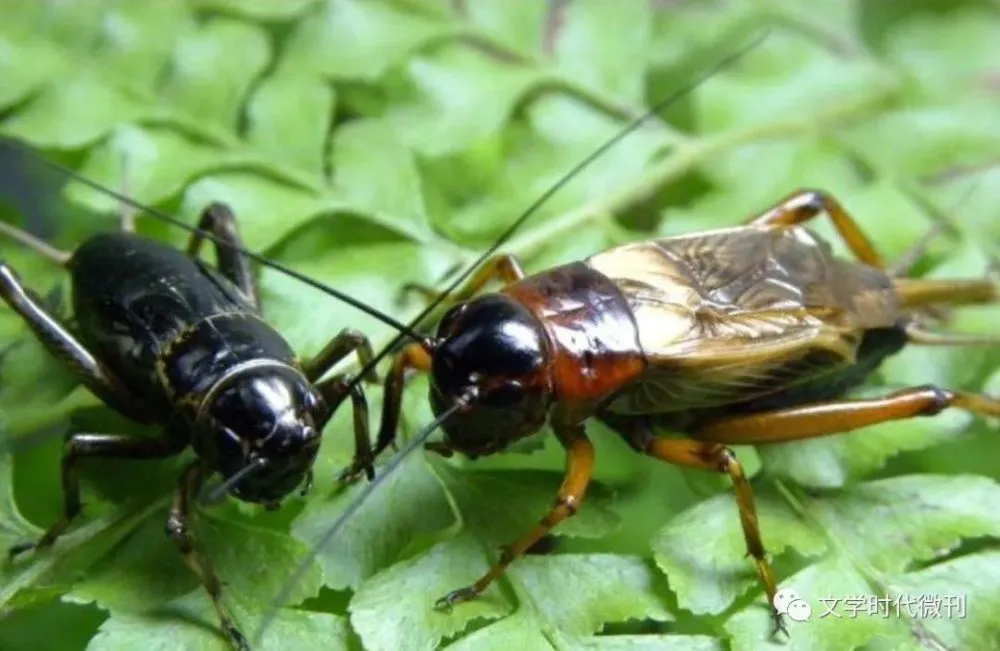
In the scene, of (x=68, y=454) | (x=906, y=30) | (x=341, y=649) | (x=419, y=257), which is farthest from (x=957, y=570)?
(x=906, y=30)

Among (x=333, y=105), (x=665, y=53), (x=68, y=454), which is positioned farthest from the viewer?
(x=665, y=53)

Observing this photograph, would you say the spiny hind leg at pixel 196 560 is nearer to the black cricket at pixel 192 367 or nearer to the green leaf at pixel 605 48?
the black cricket at pixel 192 367

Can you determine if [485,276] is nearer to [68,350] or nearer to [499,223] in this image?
[499,223]

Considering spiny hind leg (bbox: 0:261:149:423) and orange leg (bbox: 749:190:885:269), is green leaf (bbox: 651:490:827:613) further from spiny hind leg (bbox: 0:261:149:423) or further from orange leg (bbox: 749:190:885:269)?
spiny hind leg (bbox: 0:261:149:423)

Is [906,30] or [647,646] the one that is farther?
[906,30]

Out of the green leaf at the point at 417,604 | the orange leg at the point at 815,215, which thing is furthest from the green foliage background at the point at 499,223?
the orange leg at the point at 815,215

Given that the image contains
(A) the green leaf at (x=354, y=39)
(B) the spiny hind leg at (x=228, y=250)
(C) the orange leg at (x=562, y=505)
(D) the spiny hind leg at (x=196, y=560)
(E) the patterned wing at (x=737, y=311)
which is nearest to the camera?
(D) the spiny hind leg at (x=196, y=560)

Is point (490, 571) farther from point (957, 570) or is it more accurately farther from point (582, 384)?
point (957, 570)
